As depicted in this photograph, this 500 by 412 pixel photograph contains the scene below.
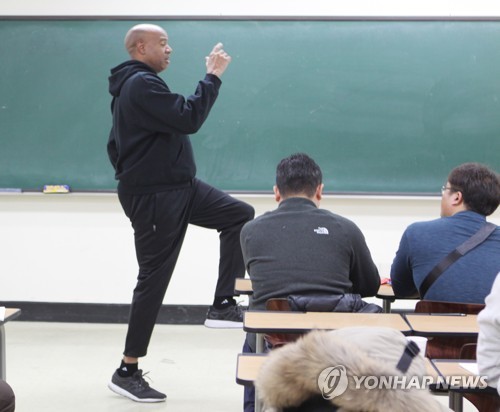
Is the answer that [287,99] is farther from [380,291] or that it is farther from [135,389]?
[135,389]

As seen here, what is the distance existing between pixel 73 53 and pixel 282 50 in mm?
1496

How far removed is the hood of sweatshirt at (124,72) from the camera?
3811 mm

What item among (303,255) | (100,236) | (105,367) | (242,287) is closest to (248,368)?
(303,255)

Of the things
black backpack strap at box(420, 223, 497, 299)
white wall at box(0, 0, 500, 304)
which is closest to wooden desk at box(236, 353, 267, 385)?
black backpack strap at box(420, 223, 497, 299)

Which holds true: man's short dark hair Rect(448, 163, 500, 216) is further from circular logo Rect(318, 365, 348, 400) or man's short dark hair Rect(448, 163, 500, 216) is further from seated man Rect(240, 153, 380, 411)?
circular logo Rect(318, 365, 348, 400)

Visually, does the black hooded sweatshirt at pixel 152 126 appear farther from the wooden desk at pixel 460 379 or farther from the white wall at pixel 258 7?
the wooden desk at pixel 460 379

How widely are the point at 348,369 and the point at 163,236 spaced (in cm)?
259

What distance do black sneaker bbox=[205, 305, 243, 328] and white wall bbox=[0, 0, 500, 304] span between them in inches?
67.1

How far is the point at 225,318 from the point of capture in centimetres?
382

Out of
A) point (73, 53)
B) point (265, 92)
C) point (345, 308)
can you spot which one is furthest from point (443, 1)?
point (345, 308)

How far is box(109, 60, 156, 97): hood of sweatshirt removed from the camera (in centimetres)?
381

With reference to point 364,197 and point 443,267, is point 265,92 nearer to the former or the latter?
point 364,197

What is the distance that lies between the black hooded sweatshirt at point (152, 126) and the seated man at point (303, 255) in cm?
77

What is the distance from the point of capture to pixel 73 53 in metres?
5.46
